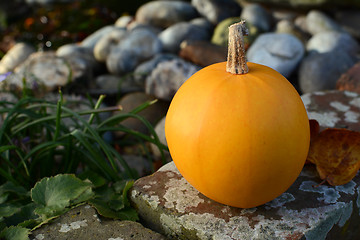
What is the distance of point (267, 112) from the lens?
3.88 feet

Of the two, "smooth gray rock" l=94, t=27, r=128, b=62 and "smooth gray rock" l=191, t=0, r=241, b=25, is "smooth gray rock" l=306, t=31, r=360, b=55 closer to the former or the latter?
"smooth gray rock" l=191, t=0, r=241, b=25

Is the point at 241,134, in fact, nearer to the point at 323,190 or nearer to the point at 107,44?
the point at 323,190

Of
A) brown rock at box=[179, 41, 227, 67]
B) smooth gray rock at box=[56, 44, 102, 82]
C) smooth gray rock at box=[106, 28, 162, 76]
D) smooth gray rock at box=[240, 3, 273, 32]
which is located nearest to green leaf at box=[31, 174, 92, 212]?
smooth gray rock at box=[56, 44, 102, 82]

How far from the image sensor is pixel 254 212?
1.36 meters

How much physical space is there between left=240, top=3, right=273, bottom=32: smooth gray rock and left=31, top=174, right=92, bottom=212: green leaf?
3.43 meters

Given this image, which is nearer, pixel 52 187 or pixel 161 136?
pixel 52 187

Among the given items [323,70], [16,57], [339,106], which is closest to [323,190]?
[339,106]

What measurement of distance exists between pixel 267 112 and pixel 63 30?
16.5 ft

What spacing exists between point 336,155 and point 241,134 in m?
0.59

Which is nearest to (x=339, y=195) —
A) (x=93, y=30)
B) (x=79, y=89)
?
(x=79, y=89)

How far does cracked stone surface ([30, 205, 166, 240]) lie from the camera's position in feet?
4.38

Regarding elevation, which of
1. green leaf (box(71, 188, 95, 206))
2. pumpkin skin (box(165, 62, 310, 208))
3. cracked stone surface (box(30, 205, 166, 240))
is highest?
pumpkin skin (box(165, 62, 310, 208))

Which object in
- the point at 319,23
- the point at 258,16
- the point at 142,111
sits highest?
the point at 258,16

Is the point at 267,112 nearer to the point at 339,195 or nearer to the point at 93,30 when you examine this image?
the point at 339,195
